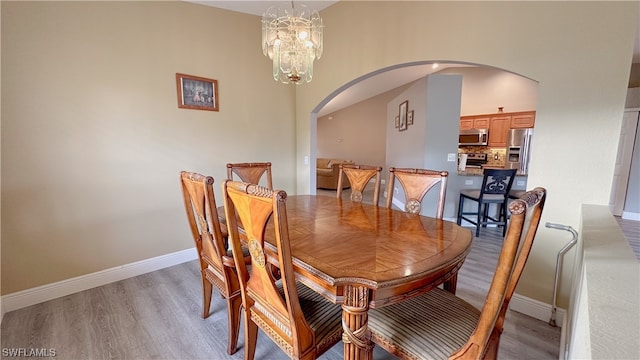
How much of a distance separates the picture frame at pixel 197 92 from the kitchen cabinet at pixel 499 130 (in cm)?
628

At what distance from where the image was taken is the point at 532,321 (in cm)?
197

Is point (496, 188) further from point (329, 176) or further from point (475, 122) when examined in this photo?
point (329, 176)

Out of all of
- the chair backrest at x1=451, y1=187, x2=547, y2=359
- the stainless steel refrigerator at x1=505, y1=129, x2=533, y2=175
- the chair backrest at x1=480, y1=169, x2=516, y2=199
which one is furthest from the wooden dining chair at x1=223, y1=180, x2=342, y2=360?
the stainless steel refrigerator at x1=505, y1=129, x2=533, y2=175

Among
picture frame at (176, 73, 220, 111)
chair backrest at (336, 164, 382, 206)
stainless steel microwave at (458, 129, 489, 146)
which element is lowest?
chair backrest at (336, 164, 382, 206)

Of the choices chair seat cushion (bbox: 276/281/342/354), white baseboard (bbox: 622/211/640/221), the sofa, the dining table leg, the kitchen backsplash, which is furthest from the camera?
the sofa

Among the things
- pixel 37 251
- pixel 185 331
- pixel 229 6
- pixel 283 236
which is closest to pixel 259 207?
pixel 283 236

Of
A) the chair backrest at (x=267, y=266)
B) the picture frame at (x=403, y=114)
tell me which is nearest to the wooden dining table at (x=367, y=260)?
the chair backrest at (x=267, y=266)

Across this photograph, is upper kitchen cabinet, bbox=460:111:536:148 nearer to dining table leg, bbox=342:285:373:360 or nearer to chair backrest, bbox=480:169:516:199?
chair backrest, bbox=480:169:516:199

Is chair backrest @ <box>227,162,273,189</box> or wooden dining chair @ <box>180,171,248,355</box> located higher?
chair backrest @ <box>227,162,273,189</box>

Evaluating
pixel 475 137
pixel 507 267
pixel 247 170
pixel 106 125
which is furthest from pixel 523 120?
pixel 106 125

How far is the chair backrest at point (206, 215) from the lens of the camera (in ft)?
4.71

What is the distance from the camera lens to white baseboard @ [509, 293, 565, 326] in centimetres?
191

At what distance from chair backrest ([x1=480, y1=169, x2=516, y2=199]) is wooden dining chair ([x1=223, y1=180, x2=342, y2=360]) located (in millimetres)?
3189

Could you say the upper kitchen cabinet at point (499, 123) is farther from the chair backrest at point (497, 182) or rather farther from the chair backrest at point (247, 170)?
the chair backrest at point (247, 170)
